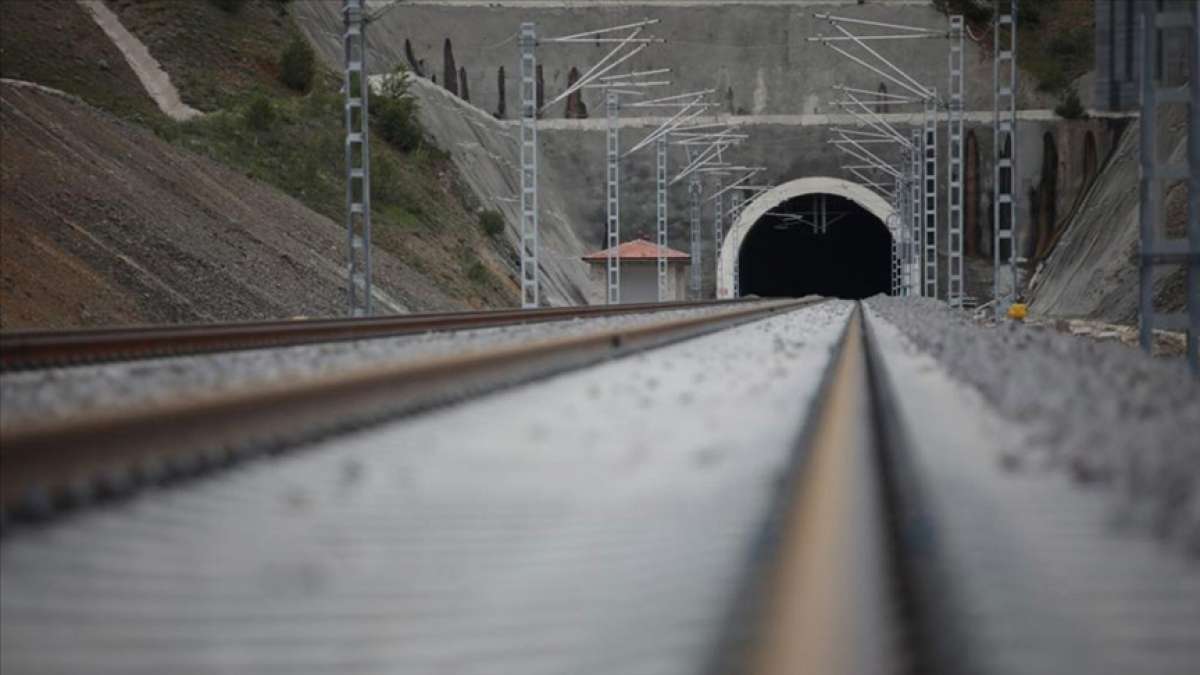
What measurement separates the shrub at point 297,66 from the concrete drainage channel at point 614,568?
5362 cm

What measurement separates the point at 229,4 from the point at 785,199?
28.6 m

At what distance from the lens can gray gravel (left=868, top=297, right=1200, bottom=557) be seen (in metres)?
2.96

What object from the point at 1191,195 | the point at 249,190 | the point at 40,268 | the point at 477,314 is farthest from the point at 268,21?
the point at 1191,195

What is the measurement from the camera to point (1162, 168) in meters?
12.1

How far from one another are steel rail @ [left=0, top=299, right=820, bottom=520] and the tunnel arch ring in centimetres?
6776

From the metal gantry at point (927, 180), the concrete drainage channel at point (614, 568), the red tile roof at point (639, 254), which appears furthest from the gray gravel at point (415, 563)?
the red tile roof at point (639, 254)

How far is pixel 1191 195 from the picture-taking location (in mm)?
12078

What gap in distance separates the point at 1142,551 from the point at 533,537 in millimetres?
1023

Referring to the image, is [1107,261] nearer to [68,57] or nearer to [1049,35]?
[68,57]

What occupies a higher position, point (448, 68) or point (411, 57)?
point (411, 57)

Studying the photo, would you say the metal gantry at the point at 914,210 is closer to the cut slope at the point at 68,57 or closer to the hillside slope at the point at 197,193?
the hillside slope at the point at 197,193

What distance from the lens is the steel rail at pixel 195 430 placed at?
361 centimetres

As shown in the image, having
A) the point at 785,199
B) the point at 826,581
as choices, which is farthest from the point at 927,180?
the point at 826,581

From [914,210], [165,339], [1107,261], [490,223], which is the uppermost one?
[914,210]
